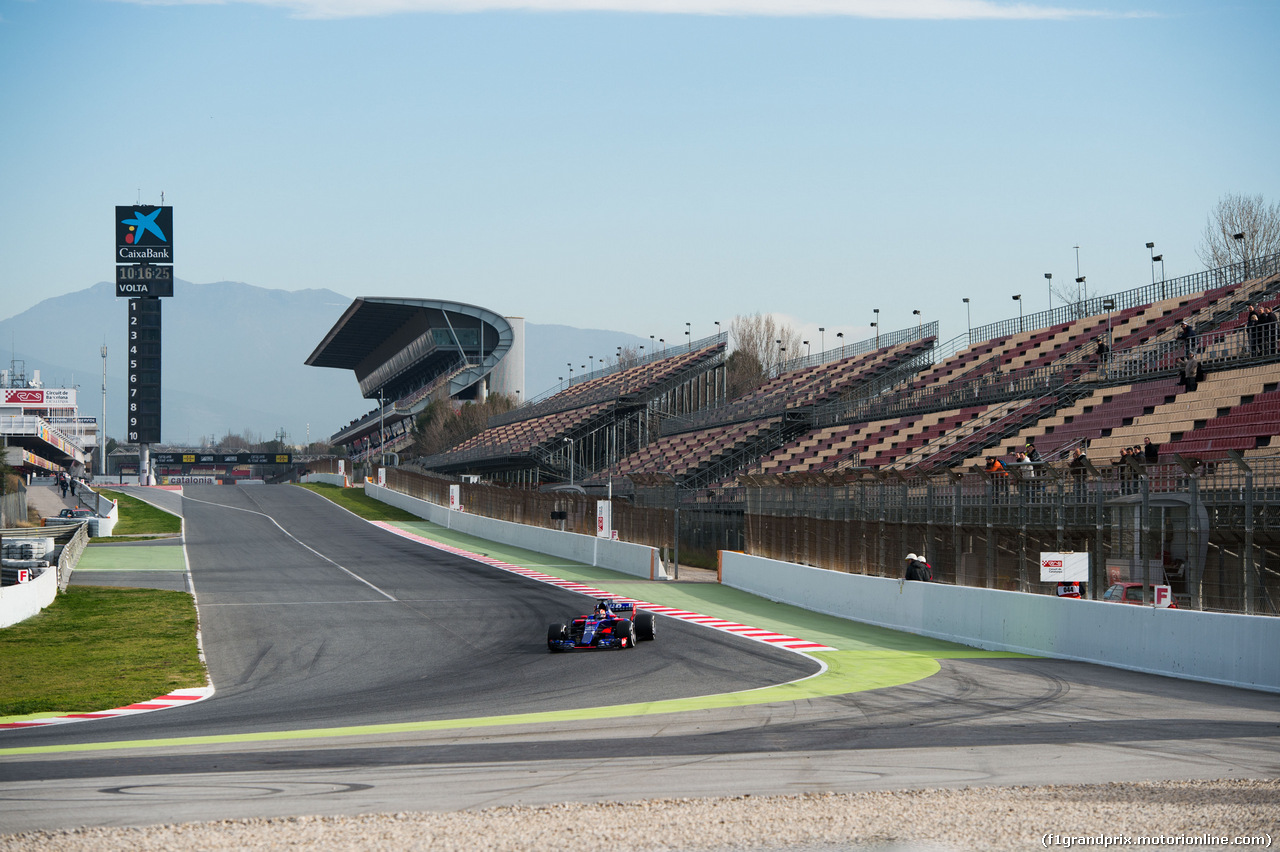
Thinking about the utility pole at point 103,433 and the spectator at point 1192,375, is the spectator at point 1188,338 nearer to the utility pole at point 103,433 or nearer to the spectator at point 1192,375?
the spectator at point 1192,375

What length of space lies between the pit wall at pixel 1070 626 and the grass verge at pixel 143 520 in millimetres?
34740

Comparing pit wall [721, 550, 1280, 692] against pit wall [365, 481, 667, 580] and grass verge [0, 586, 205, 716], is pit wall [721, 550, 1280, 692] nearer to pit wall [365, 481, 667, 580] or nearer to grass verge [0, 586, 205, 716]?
pit wall [365, 481, 667, 580]

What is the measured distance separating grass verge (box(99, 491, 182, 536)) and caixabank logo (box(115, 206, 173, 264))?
23194mm

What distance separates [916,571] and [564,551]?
2075 centimetres

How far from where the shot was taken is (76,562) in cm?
3506

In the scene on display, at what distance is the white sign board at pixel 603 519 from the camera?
36.3 meters

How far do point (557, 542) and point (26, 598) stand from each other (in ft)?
67.5

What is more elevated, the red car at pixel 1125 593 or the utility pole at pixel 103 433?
the utility pole at pixel 103 433

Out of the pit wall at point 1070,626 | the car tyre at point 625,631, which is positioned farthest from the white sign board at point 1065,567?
the car tyre at point 625,631

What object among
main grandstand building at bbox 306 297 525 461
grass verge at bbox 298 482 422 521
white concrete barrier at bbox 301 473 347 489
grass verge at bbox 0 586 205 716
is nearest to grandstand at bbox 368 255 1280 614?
grass verge at bbox 298 482 422 521

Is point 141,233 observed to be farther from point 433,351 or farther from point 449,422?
point 433,351

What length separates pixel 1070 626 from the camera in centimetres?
1686

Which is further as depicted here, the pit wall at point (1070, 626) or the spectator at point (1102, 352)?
the spectator at point (1102, 352)

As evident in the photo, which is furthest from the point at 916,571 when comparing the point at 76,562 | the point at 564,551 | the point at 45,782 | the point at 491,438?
the point at 491,438
